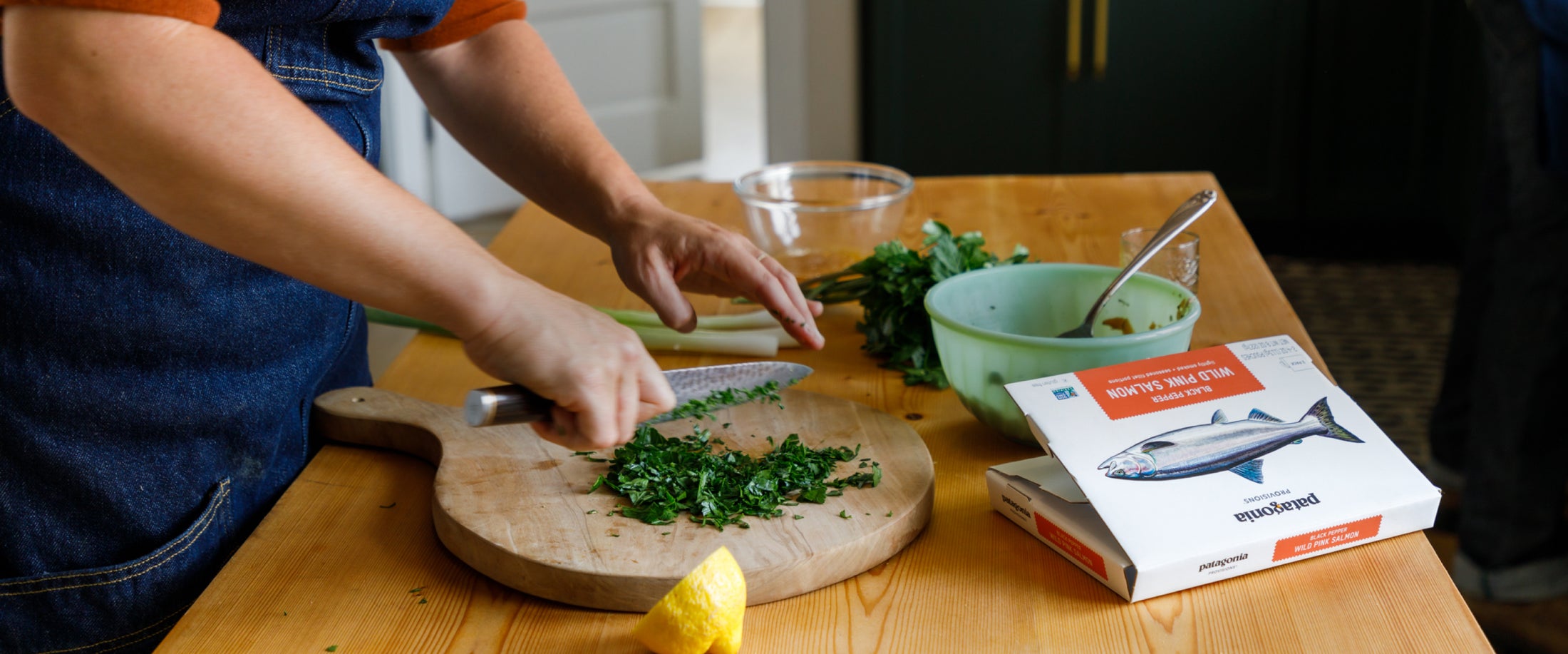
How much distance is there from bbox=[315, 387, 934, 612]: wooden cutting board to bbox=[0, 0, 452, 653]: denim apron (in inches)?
4.6

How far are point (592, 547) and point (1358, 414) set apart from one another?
1.82 ft

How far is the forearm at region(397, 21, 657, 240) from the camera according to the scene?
1.11 m

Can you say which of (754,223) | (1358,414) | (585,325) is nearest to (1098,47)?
(754,223)

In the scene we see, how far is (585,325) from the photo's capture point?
0.75 metres

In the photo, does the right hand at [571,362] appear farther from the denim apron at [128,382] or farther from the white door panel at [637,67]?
the white door panel at [637,67]

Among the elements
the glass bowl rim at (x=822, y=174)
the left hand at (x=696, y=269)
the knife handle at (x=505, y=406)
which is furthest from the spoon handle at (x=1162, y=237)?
the knife handle at (x=505, y=406)

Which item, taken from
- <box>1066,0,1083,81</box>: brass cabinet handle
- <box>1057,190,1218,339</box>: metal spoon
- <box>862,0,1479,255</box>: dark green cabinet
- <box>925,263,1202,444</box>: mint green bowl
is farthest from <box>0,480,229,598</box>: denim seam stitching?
<box>1066,0,1083,81</box>: brass cabinet handle

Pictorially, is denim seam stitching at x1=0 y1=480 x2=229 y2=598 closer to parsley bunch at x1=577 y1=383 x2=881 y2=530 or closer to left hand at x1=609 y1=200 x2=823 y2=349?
parsley bunch at x1=577 y1=383 x2=881 y2=530

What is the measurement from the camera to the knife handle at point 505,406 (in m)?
0.74

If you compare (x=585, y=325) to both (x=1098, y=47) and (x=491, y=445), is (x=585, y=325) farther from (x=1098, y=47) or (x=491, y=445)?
(x=1098, y=47)

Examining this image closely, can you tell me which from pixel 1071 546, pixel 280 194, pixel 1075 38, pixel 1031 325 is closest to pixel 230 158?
pixel 280 194

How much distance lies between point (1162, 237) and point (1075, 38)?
111 inches

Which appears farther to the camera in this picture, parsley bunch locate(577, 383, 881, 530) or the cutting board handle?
the cutting board handle

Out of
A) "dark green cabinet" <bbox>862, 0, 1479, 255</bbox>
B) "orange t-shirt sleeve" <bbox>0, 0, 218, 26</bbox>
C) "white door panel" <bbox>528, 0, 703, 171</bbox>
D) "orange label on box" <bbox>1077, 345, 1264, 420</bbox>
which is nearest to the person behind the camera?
"orange t-shirt sleeve" <bbox>0, 0, 218, 26</bbox>
